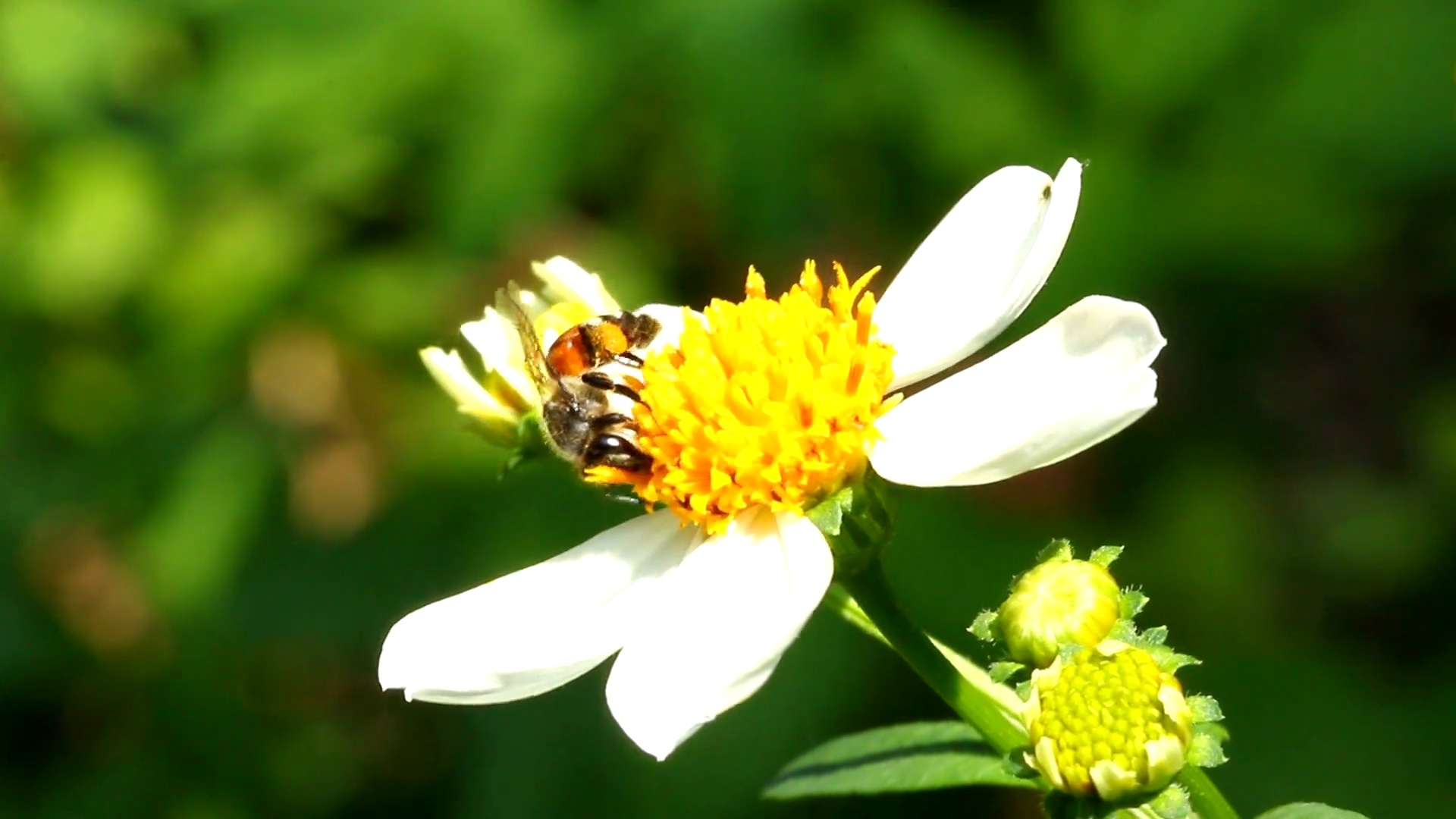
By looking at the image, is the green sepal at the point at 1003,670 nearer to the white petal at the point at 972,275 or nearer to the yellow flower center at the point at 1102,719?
the yellow flower center at the point at 1102,719

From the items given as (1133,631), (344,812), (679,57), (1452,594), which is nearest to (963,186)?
(679,57)

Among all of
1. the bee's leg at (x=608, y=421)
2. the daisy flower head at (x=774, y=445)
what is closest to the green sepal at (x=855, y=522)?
the daisy flower head at (x=774, y=445)

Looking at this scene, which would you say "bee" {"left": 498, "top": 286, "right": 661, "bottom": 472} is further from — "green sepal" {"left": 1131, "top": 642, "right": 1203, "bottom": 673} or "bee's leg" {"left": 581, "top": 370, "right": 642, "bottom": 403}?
"green sepal" {"left": 1131, "top": 642, "right": 1203, "bottom": 673}

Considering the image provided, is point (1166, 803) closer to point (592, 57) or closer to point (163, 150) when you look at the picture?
point (592, 57)

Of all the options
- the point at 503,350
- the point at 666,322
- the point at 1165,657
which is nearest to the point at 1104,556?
the point at 1165,657

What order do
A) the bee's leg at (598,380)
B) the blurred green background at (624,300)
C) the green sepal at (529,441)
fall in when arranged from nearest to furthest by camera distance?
the bee's leg at (598,380) → the green sepal at (529,441) → the blurred green background at (624,300)

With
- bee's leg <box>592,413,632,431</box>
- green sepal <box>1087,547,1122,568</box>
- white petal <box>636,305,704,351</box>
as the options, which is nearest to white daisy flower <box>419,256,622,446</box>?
white petal <box>636,305,704,351</box>
